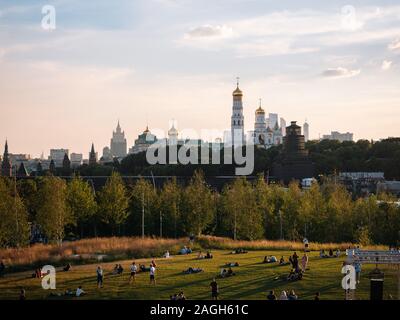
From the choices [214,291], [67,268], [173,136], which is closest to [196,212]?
[67,268]

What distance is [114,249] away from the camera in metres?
29.1

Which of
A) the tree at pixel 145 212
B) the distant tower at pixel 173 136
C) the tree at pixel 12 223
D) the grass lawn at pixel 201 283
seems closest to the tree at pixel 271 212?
the tree at pixel 145 212

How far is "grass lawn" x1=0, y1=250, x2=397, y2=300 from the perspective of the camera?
1933cm

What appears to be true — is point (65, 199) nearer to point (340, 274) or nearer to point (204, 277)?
point (204, 277)

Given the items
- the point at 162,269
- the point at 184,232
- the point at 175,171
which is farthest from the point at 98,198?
the point at 175,171

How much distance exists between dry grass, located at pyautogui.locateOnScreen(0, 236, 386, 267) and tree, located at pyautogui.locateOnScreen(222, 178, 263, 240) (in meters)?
3.40

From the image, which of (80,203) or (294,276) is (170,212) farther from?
(294,276)

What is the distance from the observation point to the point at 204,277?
72.9 feet

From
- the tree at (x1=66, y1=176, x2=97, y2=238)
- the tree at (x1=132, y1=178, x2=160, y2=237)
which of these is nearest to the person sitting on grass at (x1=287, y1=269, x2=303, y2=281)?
the tree at (x1=132, y1=178, x2=160, y2=237)

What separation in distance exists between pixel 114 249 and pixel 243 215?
11057mm

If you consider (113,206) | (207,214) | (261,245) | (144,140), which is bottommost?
(261,245)

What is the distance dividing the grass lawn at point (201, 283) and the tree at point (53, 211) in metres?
8.84

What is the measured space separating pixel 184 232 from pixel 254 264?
14914 millimetres

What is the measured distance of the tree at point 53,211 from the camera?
110 ft
